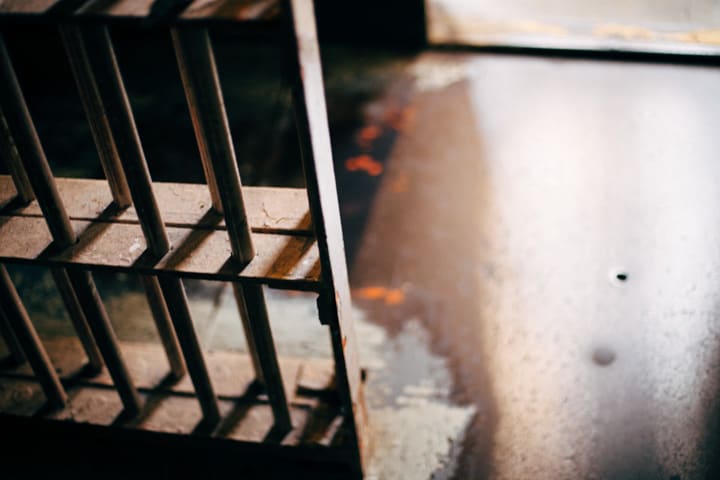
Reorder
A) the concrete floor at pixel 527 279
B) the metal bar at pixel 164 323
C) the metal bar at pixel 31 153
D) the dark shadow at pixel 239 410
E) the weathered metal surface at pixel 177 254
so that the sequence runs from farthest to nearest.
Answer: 1. the concrete floor at pixel 527 279
2. the dark shadow at pixel 239 410
3. the metal bar at pixel 164 323
4. the weathered metal surface at pixel 177 254
5. the metal bar at pixel 31 153

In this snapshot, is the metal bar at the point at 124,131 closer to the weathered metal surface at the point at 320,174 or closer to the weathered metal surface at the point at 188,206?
the weathered metal surface at the point at 188,206

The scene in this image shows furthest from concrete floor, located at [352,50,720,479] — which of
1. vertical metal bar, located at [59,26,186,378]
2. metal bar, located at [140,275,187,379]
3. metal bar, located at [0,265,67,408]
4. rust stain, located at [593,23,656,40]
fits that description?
metal bar, located at [0,265,67,408]

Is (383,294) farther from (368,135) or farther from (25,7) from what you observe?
(25,7)

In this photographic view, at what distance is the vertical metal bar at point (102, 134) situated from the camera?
5.01 ft

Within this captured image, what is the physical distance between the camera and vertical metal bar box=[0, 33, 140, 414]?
153 centimetres

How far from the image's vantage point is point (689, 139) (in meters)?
3.74

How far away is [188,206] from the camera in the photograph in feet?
6.05

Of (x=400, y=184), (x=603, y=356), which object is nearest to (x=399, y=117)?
(x=400, y=184)

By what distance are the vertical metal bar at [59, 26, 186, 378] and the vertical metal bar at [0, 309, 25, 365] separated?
61 centimetres

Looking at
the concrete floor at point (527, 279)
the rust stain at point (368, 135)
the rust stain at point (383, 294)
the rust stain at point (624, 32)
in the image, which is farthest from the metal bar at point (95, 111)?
the rust stain at point (624, 32)

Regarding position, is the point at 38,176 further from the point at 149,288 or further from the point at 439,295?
the point at 439,295

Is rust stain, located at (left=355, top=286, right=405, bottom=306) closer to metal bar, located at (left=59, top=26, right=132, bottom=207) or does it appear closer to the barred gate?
the barred gate

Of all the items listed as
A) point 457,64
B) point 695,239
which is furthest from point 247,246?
point 457,64

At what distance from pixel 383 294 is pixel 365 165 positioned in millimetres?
1085
